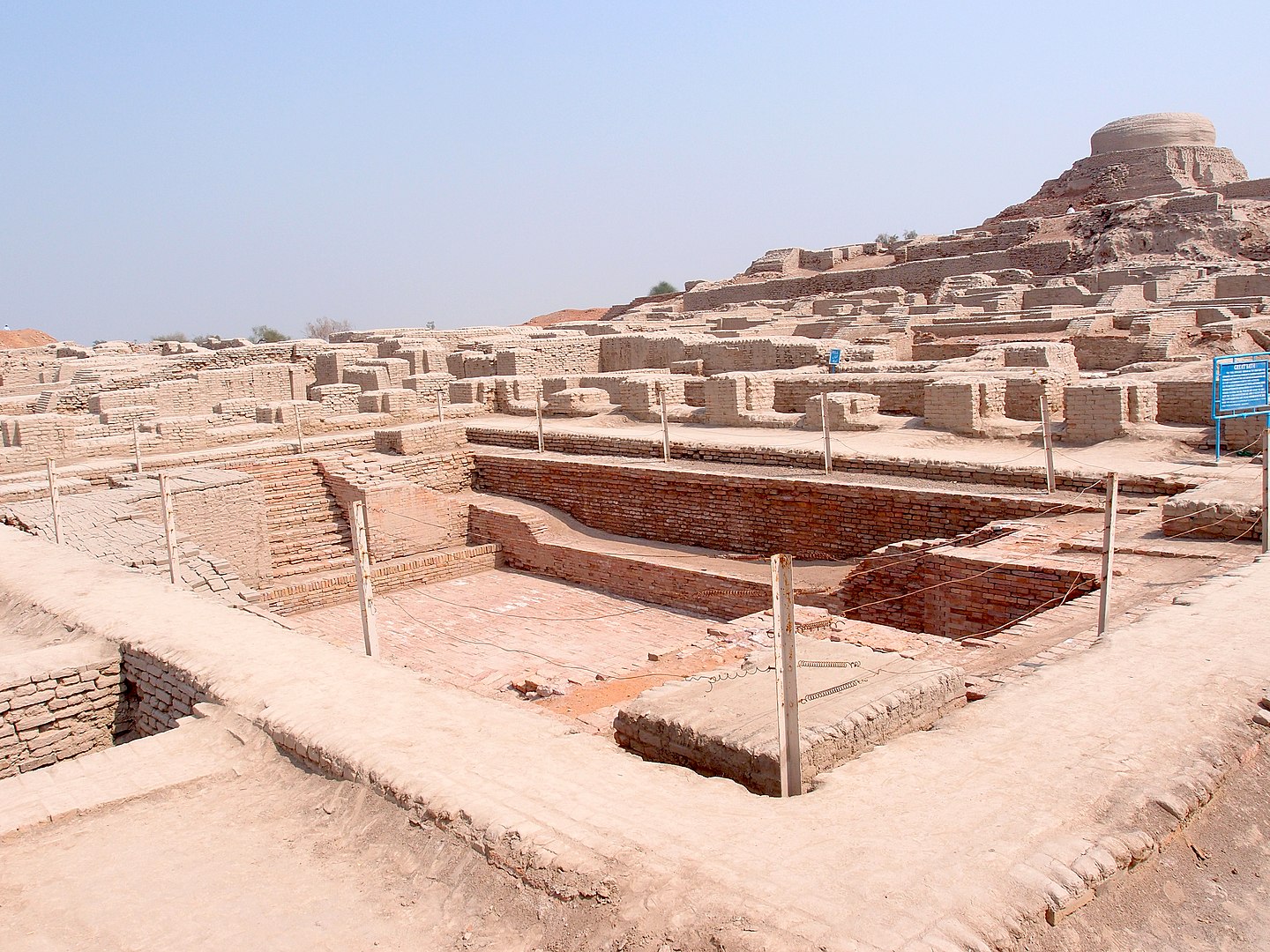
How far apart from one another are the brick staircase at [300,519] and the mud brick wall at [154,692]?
5834 millimetres

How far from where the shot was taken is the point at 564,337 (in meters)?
21.7

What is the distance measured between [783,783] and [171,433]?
1262 cm

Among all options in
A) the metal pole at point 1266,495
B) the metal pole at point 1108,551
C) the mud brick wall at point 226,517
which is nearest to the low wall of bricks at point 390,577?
the mud brick wall at point 226,517

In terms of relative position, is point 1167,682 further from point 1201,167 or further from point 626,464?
point 1201,167

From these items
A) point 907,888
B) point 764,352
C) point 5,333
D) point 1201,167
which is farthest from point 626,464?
point 5,333

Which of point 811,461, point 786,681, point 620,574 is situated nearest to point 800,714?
point 786,681

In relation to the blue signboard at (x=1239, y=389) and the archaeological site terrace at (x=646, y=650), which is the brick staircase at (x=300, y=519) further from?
the blue signboard at (x=1239, y=389)

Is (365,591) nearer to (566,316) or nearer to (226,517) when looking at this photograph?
(226,517)

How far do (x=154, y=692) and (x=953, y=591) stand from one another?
210 inches

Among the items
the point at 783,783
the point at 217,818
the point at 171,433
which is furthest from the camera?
the point at 171,433

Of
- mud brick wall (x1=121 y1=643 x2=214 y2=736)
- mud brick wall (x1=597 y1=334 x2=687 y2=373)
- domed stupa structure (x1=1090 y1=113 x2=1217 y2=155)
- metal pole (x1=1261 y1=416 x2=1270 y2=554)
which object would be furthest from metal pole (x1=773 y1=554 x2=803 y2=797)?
domed stupa structure (x1=1090 y1=113 x2=1217 y2=155)

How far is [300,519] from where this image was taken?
41.3ft

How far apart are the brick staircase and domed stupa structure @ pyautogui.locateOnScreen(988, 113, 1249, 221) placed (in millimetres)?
30110

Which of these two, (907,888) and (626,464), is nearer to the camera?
(907,888)
